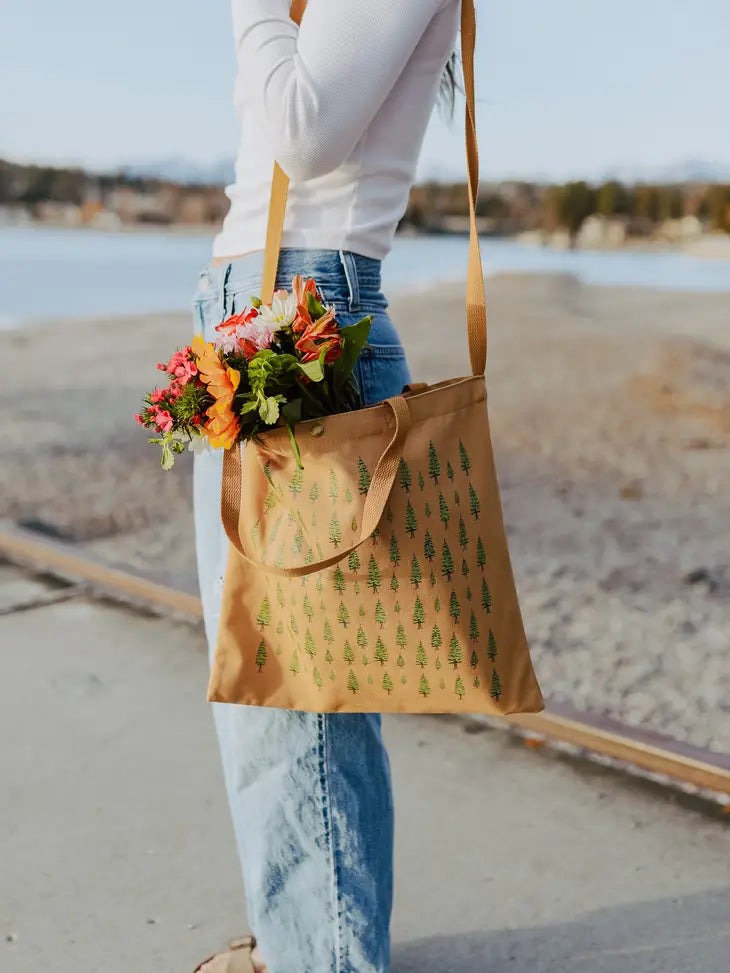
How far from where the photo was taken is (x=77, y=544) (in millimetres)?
4062

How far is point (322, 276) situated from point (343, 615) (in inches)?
16.3

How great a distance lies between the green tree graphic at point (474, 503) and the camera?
1214 mm

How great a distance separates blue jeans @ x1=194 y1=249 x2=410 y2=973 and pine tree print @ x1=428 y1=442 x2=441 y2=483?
0.40ft

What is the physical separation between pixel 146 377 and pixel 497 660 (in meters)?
7.03

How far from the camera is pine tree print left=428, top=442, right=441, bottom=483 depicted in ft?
3.88

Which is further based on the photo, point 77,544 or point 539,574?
point 77,544

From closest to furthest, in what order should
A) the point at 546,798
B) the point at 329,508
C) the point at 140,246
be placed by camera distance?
the point at 329,508, the point at 546,798, the point at 140,246

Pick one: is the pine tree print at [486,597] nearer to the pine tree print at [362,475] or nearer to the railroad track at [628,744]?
the pine tree print at [362,475]

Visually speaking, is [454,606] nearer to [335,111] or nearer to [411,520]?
[411,520]

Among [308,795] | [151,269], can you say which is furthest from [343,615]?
[151,269]

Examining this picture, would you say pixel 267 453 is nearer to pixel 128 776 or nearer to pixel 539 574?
pixel 128 776

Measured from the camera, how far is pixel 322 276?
1.22 m

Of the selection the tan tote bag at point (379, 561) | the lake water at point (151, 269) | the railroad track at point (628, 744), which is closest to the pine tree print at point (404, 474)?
the tan tote bag at point (379, 561)

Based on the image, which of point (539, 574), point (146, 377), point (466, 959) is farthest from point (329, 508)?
point (146, 377)
